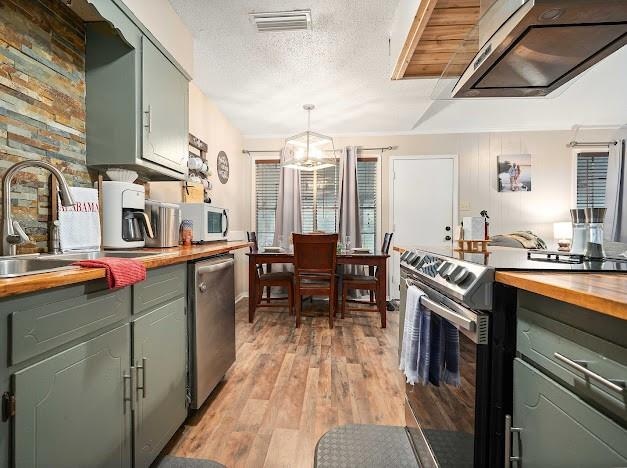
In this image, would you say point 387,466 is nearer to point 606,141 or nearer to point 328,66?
point 328,66

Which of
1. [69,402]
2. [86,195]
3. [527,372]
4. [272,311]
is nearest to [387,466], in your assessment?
[527,372]

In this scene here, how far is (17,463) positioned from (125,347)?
43cm

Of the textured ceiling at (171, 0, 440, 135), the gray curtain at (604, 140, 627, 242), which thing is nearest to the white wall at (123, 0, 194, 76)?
the textured ceiling at (171, 0, 440, 135)

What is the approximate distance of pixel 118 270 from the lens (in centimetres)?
100

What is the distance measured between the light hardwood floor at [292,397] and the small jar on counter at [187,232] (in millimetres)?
962

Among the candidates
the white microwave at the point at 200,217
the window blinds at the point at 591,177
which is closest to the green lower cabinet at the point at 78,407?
the white microwave at the point at 200,217

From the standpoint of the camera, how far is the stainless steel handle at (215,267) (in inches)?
68.7

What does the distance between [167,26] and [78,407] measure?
7.02 ft

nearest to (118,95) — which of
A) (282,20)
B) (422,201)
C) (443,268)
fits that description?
(282,20)

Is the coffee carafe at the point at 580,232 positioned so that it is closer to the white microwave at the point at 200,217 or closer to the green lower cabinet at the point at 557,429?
the green lower cabinet at the point at 557,429

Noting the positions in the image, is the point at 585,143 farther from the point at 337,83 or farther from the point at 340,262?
the point at 340,262

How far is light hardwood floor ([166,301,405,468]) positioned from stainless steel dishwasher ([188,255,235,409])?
17 cm

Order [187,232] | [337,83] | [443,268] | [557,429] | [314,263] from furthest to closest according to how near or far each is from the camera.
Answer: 1. [314,263]
2. [337,83]
3. [187,232]
4. [443,268]
5. [557,429]

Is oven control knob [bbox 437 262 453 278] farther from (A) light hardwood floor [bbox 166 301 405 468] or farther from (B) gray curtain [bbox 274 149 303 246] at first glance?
(B) gray curtain [bbox 274 149 303 246]
